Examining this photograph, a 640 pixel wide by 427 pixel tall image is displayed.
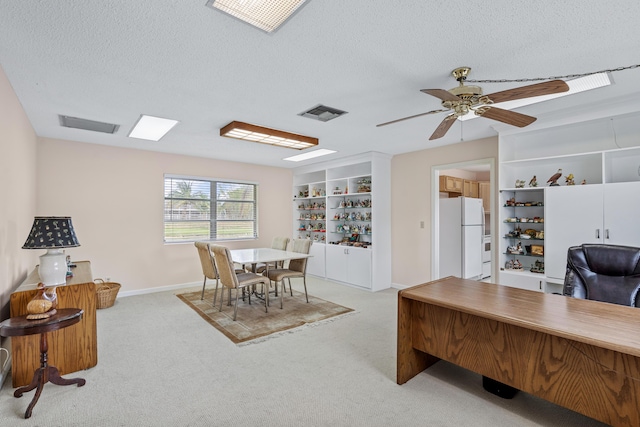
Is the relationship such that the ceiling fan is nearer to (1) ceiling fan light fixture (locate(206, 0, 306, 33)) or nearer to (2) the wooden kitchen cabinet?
(1) ceiling fan light fixture (locate(206, 0, 306, 33))

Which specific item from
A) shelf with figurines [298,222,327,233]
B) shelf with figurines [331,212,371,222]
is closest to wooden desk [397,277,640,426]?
shelf with figurines [331,212,371,222]

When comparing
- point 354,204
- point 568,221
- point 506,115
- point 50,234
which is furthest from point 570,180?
point 50,234

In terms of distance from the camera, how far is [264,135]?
391 centimetres

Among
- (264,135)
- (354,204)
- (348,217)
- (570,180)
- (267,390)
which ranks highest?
(264,135)

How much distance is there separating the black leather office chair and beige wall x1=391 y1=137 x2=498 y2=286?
2.32m

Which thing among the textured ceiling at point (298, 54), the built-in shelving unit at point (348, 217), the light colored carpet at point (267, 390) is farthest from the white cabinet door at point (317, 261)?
the textured ceiling at point (298, 54)

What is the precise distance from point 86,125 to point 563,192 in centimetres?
548

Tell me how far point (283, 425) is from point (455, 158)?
13.5ft

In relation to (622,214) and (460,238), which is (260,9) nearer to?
(622,214)

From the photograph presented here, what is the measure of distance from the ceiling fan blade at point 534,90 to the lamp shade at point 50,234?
11.0 feet

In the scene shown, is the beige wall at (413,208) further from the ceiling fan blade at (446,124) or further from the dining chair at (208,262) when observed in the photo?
the dining chair at (208,262)

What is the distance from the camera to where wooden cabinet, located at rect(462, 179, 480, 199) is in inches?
261

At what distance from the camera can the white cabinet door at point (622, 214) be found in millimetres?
2879

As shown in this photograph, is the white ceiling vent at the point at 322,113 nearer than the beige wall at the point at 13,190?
No
